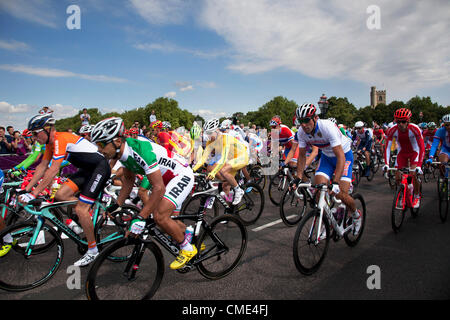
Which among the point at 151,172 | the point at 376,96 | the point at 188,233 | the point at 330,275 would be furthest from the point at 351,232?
the point at 376,96

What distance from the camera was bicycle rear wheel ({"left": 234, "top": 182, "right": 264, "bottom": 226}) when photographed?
18.6 ft

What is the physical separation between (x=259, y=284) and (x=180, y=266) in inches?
→ 39.8

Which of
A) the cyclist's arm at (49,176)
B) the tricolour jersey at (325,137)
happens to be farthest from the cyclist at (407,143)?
the cyclist's arm at (49,176)

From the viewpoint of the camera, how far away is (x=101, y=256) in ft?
8.68

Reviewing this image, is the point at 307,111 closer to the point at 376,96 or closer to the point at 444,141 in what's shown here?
the point at 444,141

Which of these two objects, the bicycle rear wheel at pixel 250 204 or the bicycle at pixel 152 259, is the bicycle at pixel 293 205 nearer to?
the bicycle rear wheel at pixel 250 204

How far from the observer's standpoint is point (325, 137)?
4.21 meters

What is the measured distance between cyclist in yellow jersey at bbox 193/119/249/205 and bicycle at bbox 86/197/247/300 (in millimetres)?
1504

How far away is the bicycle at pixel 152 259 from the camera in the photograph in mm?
2791

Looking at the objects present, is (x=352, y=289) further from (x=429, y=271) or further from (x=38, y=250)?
(x=38, y=250)
